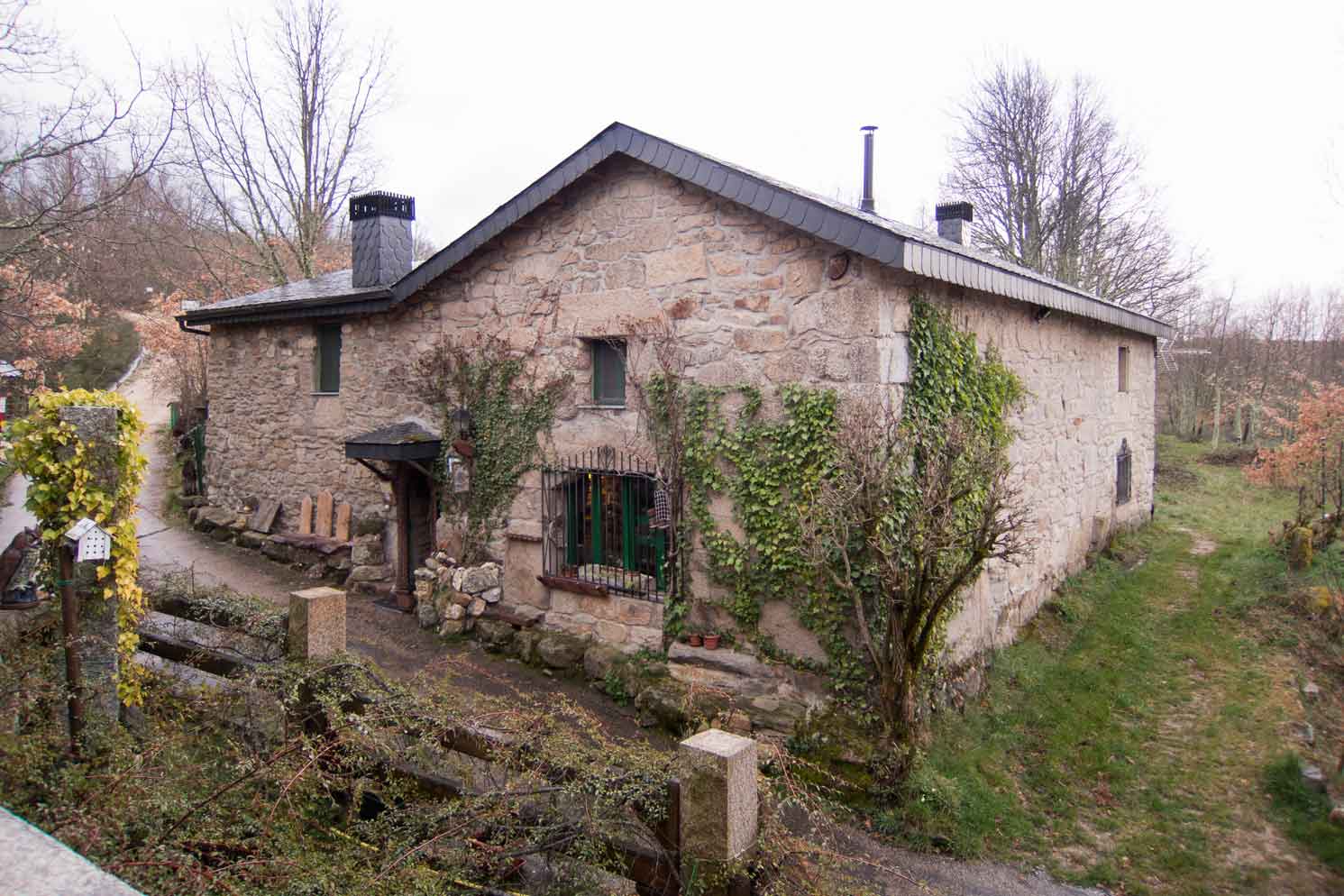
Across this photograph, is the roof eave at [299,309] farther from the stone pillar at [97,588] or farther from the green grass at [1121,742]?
the green grass at [1121,742]

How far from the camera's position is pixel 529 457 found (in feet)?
25.6

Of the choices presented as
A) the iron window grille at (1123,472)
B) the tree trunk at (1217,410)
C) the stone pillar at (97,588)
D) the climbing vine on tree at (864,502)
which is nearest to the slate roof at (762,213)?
the climbing vine on tree at (864,502)

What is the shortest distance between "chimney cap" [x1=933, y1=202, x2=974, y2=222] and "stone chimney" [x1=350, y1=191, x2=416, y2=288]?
311 inches

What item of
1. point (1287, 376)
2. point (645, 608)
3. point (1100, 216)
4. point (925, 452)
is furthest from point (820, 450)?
point (1287, 376)

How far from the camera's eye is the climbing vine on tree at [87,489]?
3.99 meters

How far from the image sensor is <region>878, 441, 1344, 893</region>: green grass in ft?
16.6

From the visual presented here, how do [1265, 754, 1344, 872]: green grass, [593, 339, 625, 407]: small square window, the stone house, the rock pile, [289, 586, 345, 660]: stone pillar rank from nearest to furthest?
1. [289, 586, 345, 660]: stone pillar
2. [1265, 754, 1344, 872]: green grass
3. the stone house
4. [593, 339, 625, 407]: small square window
5. the rock pile

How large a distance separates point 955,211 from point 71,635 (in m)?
12.1

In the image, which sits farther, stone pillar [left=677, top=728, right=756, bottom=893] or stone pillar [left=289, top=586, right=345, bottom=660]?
stone pillar [left=289, top=586, right=345, bottom=660]

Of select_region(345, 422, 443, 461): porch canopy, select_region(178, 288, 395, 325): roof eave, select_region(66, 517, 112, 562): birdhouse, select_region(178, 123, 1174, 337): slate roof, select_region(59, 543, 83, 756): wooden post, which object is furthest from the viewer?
select_region(178, 288, 395, 325): roof eave

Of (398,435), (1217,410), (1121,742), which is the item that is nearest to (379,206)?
(398,435)

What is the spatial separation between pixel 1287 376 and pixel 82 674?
26.5m

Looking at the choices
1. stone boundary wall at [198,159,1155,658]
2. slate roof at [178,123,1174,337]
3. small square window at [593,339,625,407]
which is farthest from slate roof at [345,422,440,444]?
small square window at [593,339,625,407]

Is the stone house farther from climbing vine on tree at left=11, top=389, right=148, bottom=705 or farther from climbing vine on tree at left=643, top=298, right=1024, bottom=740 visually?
climbing vine on tree at left=11, top=389, right=148, bottom=705
